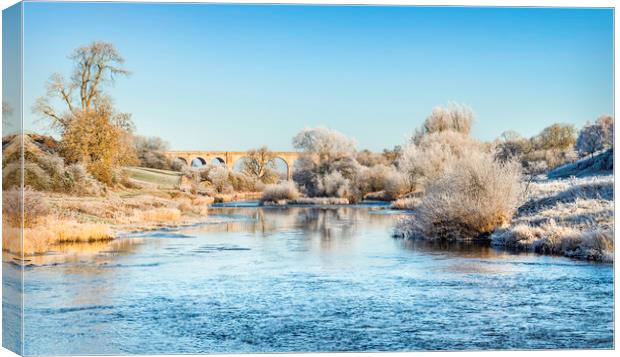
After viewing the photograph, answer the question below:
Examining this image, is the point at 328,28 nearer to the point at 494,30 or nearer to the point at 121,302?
the point at 494,30

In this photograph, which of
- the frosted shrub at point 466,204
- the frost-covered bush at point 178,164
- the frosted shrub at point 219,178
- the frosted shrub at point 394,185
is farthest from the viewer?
the frosted shrub at point 466,204

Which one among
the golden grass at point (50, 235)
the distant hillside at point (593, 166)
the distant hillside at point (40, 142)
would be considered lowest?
the golden grass at point (50, 235)

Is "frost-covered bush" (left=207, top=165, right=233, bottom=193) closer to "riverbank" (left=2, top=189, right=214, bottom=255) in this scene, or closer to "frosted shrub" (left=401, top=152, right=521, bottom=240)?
"riverbank" (left=2, top=189, right=214, bottom=255)

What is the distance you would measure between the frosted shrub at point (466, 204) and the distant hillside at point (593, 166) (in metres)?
2.57

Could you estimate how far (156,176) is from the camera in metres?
10.7

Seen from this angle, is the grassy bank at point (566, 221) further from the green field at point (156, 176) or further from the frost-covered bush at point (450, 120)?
the green field at point (156, 176)

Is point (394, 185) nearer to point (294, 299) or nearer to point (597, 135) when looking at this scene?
point (597, 135)

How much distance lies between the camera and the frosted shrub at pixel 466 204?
14414 mm

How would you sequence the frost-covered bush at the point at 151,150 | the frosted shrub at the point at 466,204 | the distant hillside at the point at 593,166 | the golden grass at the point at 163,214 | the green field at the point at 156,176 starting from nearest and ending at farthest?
the frost-covered bush at the point at 151,150
the distant hillside at the point at 593,166
the green field at the point at 156,176
the golden grass at the point at 163,214
the frosted shrub at the point at 466,204

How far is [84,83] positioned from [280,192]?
13.1 ft

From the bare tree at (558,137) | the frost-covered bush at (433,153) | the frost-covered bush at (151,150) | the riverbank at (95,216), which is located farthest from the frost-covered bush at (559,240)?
the frost-covered bush at (151,150)

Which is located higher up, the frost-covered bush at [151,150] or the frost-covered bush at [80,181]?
the frost-covered bush at [151,150]

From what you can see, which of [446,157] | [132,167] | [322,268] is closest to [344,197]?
[446,157]

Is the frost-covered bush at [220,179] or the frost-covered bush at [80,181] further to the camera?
the frost-covered bush at [220,179]
